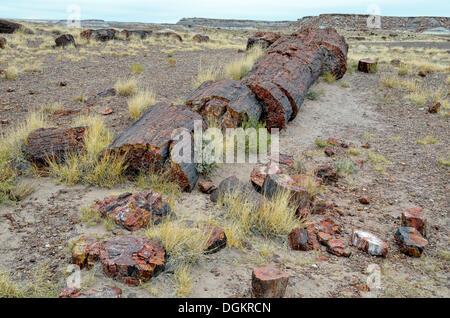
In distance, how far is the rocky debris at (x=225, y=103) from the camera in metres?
6.53

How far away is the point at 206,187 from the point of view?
482cm

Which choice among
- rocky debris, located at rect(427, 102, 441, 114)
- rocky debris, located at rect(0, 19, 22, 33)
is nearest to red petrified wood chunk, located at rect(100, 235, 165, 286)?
rocky debris, located at rect(427, 102, 441, 114)

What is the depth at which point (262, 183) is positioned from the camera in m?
5.00

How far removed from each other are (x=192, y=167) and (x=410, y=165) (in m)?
4.27

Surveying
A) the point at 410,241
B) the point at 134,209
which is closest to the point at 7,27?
the point at 134,209

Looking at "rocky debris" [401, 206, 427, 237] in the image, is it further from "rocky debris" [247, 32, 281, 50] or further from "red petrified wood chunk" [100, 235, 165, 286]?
"rocky debris" [247, 32, 281, 50]

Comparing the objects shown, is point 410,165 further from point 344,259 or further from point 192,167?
point 192,167

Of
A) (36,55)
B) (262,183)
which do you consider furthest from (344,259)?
(36,55)

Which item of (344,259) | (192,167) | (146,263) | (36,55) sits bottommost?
(344,259)

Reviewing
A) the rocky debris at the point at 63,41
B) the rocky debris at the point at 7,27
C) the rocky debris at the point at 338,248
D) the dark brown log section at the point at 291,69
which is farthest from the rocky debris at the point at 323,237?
the rocky debris at the point at 7,27

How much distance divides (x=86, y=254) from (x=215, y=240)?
1252 millimetres

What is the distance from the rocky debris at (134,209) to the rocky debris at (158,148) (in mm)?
749

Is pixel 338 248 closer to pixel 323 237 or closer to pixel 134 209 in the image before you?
pixel 323 237
